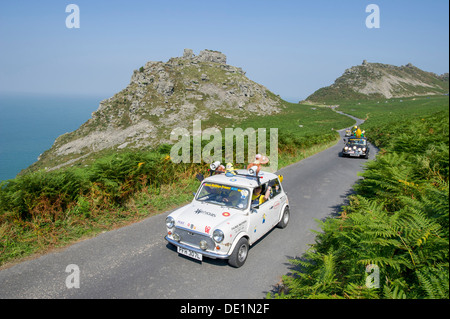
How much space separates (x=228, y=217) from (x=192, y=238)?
3.40ft

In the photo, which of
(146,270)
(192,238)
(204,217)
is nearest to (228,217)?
(204,217)

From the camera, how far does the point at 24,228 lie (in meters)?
7.10

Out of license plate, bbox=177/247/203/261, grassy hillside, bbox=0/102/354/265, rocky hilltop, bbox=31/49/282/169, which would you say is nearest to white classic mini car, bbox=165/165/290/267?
license plate, bbox=177/247/203/261

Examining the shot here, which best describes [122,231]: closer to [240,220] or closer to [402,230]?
[240,220]

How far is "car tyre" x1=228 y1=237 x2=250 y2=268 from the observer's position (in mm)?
6008

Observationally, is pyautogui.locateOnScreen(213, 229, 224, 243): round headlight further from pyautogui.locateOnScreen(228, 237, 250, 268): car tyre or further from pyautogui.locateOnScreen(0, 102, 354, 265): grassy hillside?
pyautogui.locateOnScreen(0, 102, 354, 265): grassy hillside

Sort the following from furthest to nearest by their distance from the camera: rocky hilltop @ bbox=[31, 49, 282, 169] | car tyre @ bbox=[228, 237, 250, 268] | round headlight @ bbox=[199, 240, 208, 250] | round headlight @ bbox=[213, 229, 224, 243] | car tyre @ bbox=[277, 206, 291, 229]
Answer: rocky hilltop @ bbox=[31, 49, 282, 169] → car tyre @ bbox=[277, 206, 291, 229] → car tyre @ bbox=[228, 237, 250, 268] → round headlight @ bbox=[199, 240, 208, 250] → round headlight @ bbox=[213, 229, 224, 243]

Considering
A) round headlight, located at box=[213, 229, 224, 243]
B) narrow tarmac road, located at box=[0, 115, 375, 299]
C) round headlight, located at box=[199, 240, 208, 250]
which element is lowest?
narrow tarmac road, located at box=[0, 115, 375, 299]

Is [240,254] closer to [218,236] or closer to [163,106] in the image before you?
[218,236]

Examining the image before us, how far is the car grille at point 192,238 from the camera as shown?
591cm

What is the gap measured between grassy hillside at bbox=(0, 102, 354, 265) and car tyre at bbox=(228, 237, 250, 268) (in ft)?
14.4

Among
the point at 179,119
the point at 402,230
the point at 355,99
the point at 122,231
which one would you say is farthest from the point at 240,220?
the point at 355,99

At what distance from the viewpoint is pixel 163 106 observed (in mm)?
99750

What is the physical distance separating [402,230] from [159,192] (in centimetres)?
884
